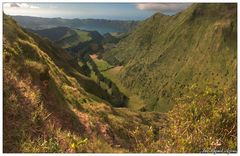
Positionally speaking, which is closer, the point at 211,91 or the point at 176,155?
the point at 176,155

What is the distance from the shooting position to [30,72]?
22.7 meters

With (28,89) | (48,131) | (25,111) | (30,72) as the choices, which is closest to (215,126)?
(48,131)

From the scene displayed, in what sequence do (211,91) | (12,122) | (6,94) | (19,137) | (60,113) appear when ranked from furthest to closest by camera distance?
1. (60,113)
2. (211,91)
3. (6,94)
4. (12,122)
5. (19,137)

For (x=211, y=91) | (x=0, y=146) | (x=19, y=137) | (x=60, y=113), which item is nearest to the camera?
(x=0, y=146)

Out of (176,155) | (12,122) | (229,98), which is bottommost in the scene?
(176,155)

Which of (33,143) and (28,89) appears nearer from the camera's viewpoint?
(33,143)

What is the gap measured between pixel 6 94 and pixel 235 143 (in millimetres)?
9405

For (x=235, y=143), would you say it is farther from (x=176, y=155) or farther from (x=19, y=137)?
(x=19, y=137)

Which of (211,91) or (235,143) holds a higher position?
(211,91)

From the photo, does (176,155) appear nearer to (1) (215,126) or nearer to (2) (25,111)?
(1) (215,126)

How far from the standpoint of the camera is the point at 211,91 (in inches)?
681

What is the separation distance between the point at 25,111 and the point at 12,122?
1.27 metres

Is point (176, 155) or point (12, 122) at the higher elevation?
point (12, 122)

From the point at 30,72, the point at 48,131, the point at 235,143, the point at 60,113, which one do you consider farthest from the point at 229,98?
the point at 30,72
